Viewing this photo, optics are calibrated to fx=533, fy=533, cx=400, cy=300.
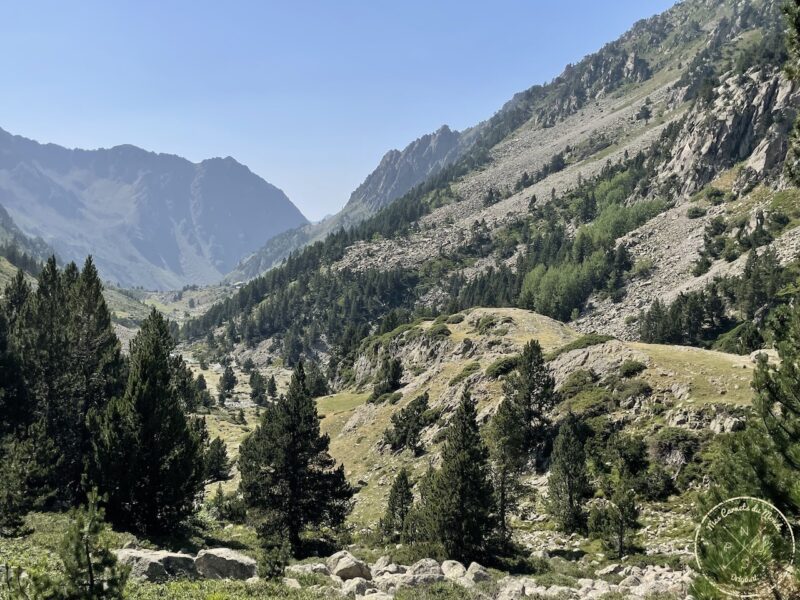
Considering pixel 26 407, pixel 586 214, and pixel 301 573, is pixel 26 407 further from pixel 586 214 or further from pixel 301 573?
pixel 586 214

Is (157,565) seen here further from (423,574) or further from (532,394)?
(532,394)

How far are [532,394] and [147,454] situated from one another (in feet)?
103

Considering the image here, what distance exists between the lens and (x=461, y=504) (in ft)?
98.9

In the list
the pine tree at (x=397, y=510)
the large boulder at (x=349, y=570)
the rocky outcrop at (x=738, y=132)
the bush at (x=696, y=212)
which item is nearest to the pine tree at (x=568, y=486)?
the pine tree at (x=397, y=510)

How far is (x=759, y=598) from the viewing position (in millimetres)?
8438

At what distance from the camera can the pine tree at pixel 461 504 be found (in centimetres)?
2975

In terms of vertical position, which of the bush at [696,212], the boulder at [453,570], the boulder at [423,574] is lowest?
the boulder at [453,570]

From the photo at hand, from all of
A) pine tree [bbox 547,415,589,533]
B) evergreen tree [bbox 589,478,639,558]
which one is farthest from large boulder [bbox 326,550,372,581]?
pine tree [bbox 547,415,589,533]

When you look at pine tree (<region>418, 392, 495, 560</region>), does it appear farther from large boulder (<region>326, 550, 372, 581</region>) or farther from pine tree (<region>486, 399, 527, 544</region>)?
pine tree (<region>486, 399, 527, 544</region>)

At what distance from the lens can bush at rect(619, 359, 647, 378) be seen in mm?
47938

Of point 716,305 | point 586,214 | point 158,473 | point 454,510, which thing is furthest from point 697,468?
point 586,214

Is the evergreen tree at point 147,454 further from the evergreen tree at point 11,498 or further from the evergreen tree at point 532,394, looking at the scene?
the evergreen tree at point 532,394

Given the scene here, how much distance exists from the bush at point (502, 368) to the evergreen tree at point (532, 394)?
12.0 metres

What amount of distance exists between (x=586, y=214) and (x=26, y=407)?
592 ft
